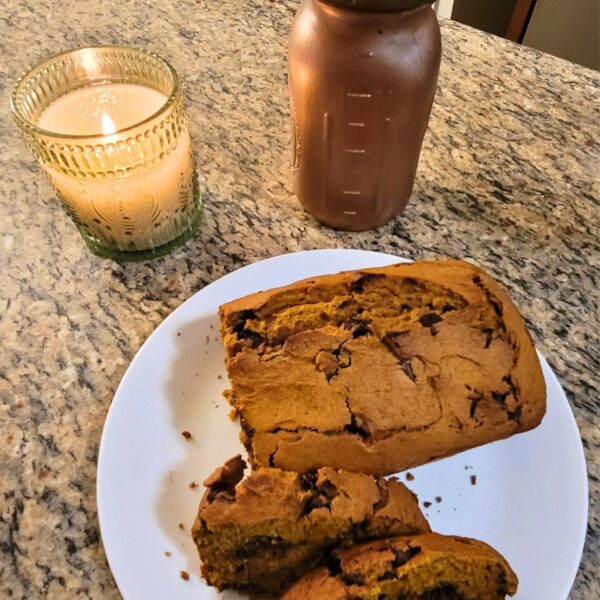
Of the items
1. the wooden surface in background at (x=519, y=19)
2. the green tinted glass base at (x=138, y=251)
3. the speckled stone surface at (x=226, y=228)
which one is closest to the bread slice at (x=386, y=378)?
the speckled stone surface at (x=226, y=228)

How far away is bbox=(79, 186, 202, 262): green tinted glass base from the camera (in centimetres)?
98

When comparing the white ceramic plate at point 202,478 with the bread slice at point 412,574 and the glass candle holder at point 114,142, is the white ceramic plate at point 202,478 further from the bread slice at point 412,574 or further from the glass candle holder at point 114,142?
the glass candle holder at point 114,142

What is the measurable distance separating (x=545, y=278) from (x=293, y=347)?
0.51m

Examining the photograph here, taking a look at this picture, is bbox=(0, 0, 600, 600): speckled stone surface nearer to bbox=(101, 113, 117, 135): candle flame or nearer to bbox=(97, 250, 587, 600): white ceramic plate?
bbox=(97, 250, 587, 600): white ceramic plate

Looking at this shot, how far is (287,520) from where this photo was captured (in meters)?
0.60

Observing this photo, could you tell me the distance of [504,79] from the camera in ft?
4.24

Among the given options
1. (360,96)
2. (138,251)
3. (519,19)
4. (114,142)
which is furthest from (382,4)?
(519,19)

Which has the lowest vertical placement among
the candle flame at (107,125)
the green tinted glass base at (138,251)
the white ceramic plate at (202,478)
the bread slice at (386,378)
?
the green tinted glass base at (138,251)

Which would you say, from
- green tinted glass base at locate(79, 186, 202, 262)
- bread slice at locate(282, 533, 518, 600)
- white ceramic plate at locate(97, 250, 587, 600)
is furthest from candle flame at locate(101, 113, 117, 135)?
bread slice at locate(282, 533, 518, 600)

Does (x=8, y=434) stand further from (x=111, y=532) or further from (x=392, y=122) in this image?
(x=392, y=122)

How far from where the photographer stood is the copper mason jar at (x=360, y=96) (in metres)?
0.75

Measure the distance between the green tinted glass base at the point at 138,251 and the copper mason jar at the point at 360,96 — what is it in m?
0.20

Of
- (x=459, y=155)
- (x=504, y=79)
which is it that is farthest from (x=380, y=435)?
(x=504, y=79)

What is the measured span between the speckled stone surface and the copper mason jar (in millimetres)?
106
